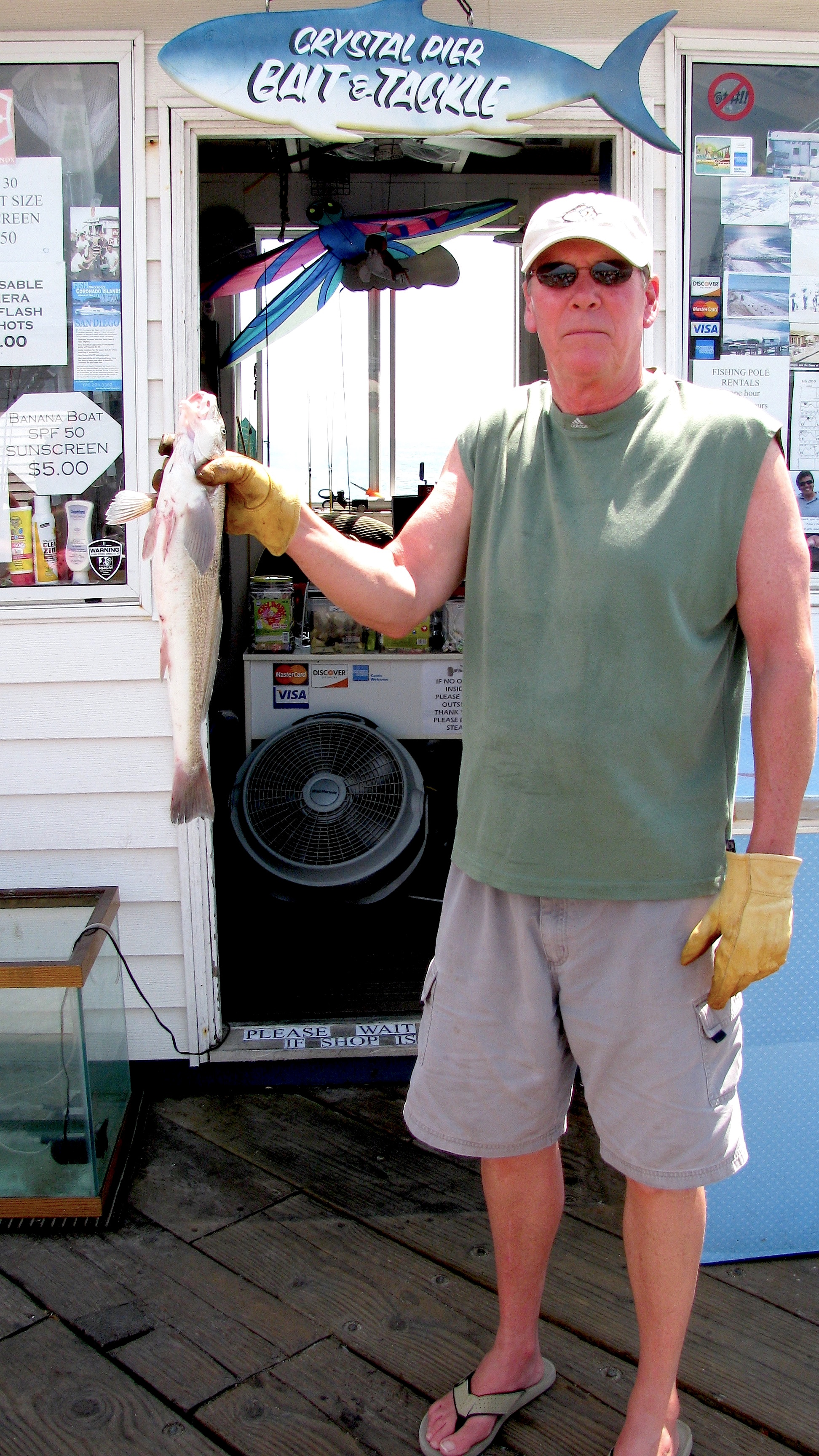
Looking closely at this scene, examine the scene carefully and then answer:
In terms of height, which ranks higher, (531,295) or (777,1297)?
(531,295)

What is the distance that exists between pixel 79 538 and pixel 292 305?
2989 mm

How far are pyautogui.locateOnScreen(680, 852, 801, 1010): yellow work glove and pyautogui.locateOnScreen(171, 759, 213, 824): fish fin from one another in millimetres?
832

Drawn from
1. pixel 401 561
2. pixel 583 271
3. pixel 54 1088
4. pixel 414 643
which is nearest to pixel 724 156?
pixel 583 271

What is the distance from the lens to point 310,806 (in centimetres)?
427


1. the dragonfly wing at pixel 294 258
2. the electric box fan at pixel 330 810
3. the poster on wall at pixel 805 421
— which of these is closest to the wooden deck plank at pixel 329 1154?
the electric box fan at pixel 330 810

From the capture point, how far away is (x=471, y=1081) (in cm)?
191

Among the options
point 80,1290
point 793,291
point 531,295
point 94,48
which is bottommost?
point 80,1290

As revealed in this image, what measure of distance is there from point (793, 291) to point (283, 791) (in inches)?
98.9

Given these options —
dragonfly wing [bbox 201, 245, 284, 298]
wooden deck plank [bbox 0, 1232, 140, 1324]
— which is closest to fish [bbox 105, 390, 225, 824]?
wooden deck plank [bbox 0, 1232, 140, 1324]

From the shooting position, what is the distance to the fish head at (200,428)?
64.1 inches

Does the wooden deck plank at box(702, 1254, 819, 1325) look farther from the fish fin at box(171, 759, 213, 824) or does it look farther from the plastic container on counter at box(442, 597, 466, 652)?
the plastic container on counter at box(442, 597, 466, 652)

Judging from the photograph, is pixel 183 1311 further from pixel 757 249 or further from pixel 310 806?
pixel 757 249

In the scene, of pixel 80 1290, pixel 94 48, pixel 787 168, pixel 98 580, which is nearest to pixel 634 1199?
pixel 80 1290

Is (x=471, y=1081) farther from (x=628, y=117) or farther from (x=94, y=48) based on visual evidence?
(x=94, y=48)
